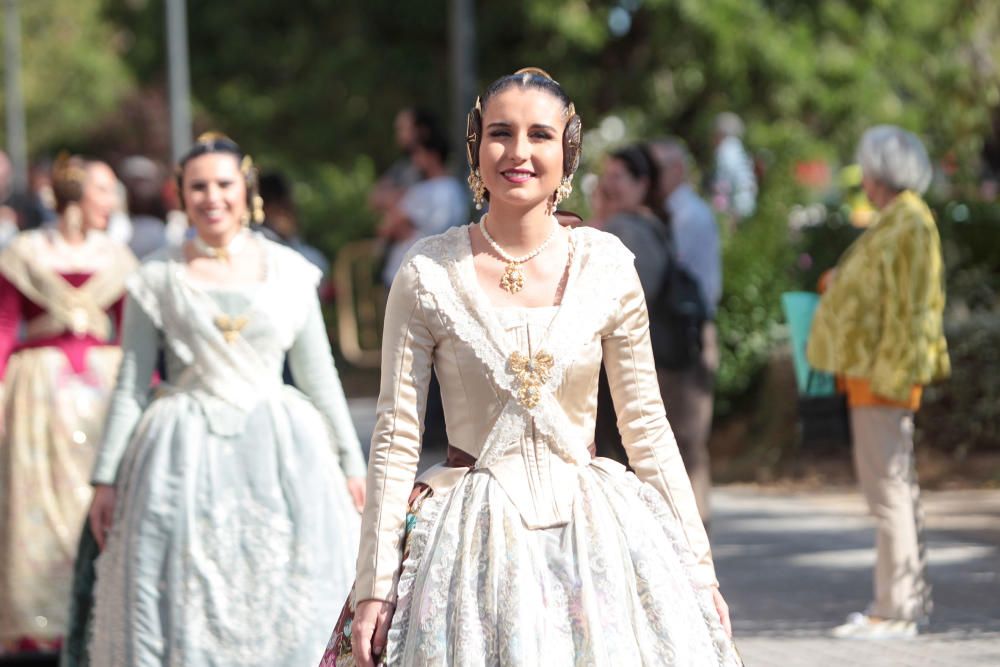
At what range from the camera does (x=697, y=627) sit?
3.87 meters

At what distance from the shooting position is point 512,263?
13.2ft

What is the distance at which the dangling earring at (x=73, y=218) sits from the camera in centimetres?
825

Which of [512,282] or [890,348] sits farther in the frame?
[890,348]

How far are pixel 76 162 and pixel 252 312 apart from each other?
292cm

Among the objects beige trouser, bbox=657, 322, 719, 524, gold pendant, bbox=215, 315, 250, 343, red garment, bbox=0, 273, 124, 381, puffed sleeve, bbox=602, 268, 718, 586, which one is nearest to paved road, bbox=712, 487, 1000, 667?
beige trouser, bbox=657, 322, 719, 524

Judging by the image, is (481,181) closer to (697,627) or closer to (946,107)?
(697,627)

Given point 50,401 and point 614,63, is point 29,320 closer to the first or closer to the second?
point 50,401

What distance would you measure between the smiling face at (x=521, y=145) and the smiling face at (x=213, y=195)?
2359 millimetres

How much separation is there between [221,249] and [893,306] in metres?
2.74

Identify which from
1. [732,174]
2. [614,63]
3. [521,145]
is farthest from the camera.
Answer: [614,63]

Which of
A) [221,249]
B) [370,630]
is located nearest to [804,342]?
[221,249]

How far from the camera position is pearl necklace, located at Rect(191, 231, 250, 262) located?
245 inches

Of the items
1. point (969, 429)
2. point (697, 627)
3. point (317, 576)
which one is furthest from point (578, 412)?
point (969, 429)

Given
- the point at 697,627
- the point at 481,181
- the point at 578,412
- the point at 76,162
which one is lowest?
the point at 697,627
